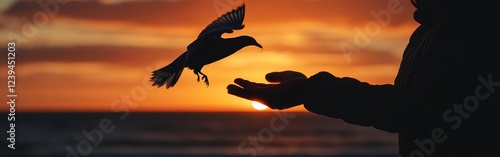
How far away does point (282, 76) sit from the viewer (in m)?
2.38

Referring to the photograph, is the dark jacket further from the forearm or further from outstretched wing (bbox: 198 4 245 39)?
outstretched wing (bbox: 198 4 245 39)

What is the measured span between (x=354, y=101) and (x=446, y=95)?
8.4 inches

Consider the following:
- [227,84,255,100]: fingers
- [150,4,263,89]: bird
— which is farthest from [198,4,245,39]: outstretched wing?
[227,84,255,100]: fingers

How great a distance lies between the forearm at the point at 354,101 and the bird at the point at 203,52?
0.74m

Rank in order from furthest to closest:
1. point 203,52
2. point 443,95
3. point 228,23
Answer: point 228,23 → point 203,52 → point 443,95

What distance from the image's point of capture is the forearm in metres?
2.04

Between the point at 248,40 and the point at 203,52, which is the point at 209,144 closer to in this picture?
the point at 248,40

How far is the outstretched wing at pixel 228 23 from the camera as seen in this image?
3143mm

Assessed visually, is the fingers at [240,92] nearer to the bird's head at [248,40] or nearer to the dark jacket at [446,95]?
the dark jacket at [446,95]

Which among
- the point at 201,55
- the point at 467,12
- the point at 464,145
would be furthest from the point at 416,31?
the point at 201,55

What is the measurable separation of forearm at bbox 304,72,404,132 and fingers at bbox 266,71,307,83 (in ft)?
0.64

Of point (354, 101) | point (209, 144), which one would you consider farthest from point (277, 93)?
point (209, 144)

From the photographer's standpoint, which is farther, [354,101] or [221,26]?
[221,26]

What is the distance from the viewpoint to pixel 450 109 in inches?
80.4
